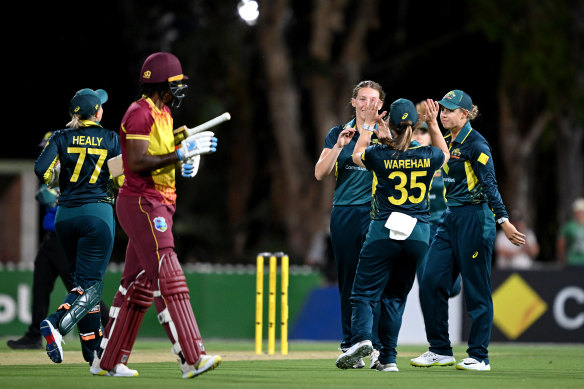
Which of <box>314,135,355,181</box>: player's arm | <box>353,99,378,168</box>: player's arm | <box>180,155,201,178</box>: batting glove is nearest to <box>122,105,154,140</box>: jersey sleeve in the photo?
<box>180,155,201,178</box>: batting glove

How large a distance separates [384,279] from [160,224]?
2.28 meters

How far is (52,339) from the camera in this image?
10734mm

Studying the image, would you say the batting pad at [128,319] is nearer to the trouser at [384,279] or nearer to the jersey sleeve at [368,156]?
the trouser at [384,279]

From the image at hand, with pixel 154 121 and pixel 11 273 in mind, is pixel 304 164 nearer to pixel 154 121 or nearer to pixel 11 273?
pixel 11 273

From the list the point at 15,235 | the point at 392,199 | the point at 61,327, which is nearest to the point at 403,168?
the point at 392,199

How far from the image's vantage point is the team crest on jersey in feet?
30.5

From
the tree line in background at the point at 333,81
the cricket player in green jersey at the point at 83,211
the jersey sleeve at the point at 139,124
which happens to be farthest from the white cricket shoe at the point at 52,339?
the tree line in background at the point at 333,81

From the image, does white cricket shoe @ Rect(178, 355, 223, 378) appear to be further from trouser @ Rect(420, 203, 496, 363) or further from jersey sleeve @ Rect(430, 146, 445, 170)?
trouser @ Rect(420, 203, 496, 363)

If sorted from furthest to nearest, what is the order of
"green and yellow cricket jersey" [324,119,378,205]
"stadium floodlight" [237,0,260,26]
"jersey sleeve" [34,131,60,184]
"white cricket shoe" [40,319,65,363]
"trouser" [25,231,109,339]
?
"stadium floodlight" [237,0,260,26]
"trouser" [25,231,109,339]
"green and yellow cricket jersey" [324,119,378,205]
"jersey sleeve" [34,131,60,184]
"white cricket shoe" [40,319,65,363]

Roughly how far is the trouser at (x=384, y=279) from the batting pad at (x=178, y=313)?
6.09ft

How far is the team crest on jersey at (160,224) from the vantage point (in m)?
9.30

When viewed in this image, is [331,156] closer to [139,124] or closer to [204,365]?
[139,124]

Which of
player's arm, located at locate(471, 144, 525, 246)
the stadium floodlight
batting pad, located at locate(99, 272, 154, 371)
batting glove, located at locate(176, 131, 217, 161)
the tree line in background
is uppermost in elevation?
the stadium floodlight

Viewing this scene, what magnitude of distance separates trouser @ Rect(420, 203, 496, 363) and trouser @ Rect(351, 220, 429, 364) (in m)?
0.57
